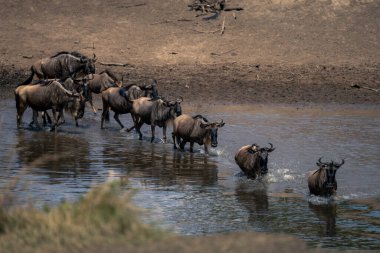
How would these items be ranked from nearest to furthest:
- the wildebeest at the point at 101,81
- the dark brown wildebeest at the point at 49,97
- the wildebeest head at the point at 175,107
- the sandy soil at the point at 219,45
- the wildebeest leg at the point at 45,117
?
the wildebeest head at the point at 175,107 → the dark brown wildebeest at the point at 49,97 → the wildebeest leg at the point at 45,117 → the wildebeest at the point at 101,81 → the sandy soil at the point at 219,45

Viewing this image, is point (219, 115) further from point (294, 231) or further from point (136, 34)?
point (294, 231)

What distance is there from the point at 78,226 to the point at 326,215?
21.4ft

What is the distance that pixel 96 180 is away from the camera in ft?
54.6

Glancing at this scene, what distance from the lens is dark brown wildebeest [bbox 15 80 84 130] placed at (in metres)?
22.8

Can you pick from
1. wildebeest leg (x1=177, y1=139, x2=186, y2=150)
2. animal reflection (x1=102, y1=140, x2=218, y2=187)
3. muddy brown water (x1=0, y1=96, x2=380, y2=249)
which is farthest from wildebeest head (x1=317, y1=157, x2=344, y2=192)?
wildebeest leg (x1=177, y1=139, x2=186, y2=150)

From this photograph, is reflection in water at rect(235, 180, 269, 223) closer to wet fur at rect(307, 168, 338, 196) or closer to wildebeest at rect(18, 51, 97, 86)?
wet fur at rect(307, 168, 338, 196)

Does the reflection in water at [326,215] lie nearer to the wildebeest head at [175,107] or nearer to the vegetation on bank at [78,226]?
the vegetation on bank at [78,226]

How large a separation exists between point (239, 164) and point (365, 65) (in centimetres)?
1282

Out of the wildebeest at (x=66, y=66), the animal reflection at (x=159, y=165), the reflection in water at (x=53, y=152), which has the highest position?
the wildebeest at (x=66, y=66)

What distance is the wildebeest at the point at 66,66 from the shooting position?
2562 cm

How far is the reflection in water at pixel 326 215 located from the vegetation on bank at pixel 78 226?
16.2 feet

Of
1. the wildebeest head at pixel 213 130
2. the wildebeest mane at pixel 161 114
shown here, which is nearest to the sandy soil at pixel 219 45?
the wildebeest mane at pixel 161 114

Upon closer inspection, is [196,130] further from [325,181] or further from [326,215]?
[326,215]

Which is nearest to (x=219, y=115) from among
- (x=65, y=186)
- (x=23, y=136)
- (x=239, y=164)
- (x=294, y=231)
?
(x=23, y=136)
